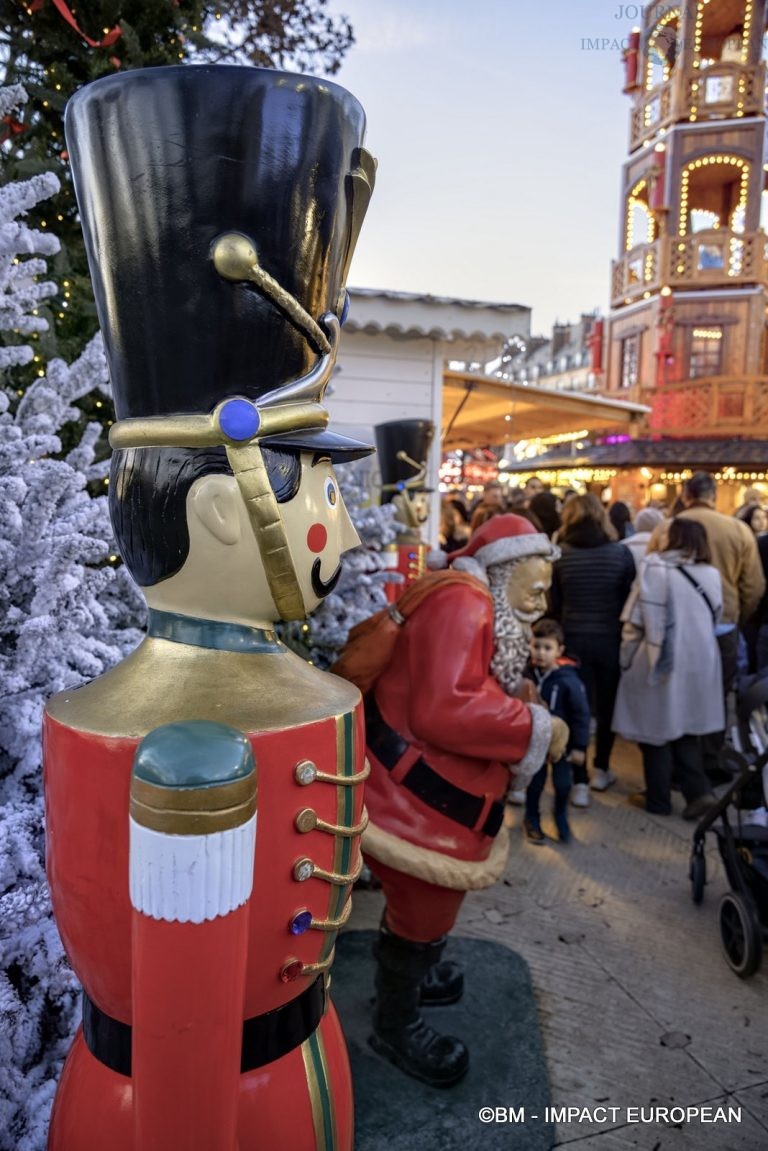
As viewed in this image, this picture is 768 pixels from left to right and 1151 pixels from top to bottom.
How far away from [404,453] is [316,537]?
4538 millimetres

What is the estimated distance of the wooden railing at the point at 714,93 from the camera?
1992 centimetres

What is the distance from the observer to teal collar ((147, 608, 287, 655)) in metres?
1.20

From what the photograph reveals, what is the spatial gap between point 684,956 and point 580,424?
7.64 metres

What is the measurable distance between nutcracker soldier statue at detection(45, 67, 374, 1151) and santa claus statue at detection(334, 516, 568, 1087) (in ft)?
2.36

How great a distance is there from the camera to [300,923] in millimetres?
1171

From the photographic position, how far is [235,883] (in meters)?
0.91

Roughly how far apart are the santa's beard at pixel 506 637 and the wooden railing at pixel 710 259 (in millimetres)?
21256

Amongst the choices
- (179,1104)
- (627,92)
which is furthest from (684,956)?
(627,92)

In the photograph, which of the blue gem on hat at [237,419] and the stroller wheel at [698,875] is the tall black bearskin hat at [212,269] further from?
the stroller wheel at [698,875]

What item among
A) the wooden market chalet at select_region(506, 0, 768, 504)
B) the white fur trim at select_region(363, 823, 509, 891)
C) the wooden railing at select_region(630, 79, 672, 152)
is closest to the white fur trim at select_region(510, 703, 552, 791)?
the white fur trim at select_region(363, 823, 509, 891)

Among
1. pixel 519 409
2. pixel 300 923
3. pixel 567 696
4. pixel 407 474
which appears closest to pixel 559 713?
pixel 567 696

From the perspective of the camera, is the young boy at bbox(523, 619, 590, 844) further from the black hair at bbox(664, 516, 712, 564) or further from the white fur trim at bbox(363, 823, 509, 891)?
the white fur trim at bbox(363, 823, 509, 891)

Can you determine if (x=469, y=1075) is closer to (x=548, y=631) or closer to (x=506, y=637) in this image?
(x=506, y=637)

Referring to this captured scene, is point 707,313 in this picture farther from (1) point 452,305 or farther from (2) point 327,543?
(2) point 327,543
